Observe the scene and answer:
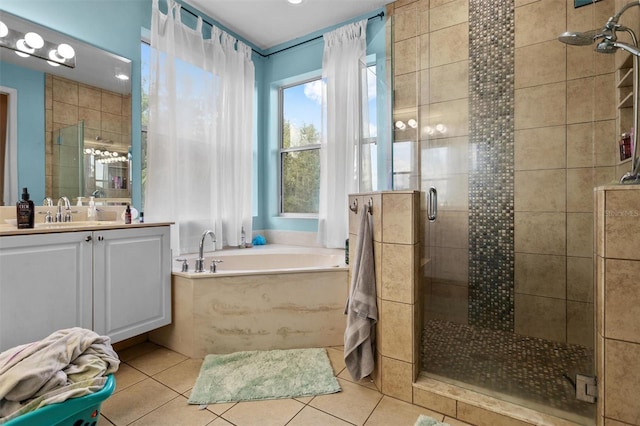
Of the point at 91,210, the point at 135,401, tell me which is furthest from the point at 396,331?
the point at 91,210

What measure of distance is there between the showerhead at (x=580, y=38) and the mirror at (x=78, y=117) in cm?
276

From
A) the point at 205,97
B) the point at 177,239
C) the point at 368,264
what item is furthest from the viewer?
the point at 205,97

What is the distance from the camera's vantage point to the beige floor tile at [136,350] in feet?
6.63

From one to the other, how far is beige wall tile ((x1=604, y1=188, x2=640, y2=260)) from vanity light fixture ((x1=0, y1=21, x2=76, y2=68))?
300 centimetres

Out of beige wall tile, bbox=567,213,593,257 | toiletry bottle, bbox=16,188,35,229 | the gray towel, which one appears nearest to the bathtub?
the gray towel

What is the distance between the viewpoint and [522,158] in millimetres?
1743

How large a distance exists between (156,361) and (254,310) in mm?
685

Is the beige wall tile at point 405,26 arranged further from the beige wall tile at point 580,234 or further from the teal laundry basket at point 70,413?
the teal laundry basket at point 70,413

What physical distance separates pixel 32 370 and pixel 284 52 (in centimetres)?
333

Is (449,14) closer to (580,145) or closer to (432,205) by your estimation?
(580,145)

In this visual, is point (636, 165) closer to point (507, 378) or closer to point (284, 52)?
point (507, 378)

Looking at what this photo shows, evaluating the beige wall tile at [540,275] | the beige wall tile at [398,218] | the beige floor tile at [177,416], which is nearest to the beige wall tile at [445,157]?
the beige wall tile at [398,218]

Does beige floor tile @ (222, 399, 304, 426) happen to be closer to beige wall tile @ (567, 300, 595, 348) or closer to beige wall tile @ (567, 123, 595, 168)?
beige wall tile @ (567, 300, 595, 348)

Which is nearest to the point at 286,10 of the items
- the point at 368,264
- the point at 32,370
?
the point at 368,264
